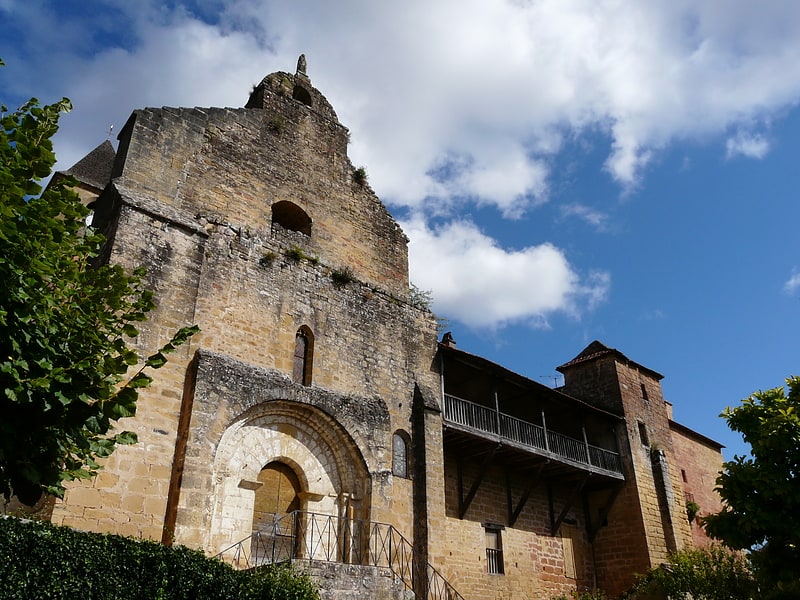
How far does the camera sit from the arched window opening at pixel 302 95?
17.2 meters

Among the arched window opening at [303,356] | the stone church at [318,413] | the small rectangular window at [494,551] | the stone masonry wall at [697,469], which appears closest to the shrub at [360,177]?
the stone church at [318,413]

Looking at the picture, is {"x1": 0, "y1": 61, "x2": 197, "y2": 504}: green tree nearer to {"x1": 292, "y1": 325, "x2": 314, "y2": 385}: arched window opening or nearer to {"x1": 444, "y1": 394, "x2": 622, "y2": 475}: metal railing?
{"x1": 292, "y1": 325, "x2": 314, "y2": 385}: arched window opening

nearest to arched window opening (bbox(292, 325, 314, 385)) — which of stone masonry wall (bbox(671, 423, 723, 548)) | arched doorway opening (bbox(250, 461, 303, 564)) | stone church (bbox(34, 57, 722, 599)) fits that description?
stone church (bbox(34, 57, 722, 599))

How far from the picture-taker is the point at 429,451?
14734mm

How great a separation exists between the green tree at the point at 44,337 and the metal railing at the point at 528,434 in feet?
32.6

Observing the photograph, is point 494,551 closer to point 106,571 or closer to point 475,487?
point 475,487

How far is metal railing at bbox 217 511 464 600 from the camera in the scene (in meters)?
12.2

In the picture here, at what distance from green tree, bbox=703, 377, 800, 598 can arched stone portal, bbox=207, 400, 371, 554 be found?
21.4 ft

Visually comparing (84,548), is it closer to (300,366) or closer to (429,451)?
(300,366)

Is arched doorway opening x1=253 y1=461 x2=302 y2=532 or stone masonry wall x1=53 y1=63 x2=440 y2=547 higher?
stone masonry wall x1=53 y1=63 x2=440 y2=547

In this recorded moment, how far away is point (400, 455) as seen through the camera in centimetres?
1466

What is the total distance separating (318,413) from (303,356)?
50.3 inches

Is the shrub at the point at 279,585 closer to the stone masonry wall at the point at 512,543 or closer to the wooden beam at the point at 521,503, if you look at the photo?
the stone masonry wall at the point at 512,543

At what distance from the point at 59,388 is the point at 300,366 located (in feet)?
24.7
